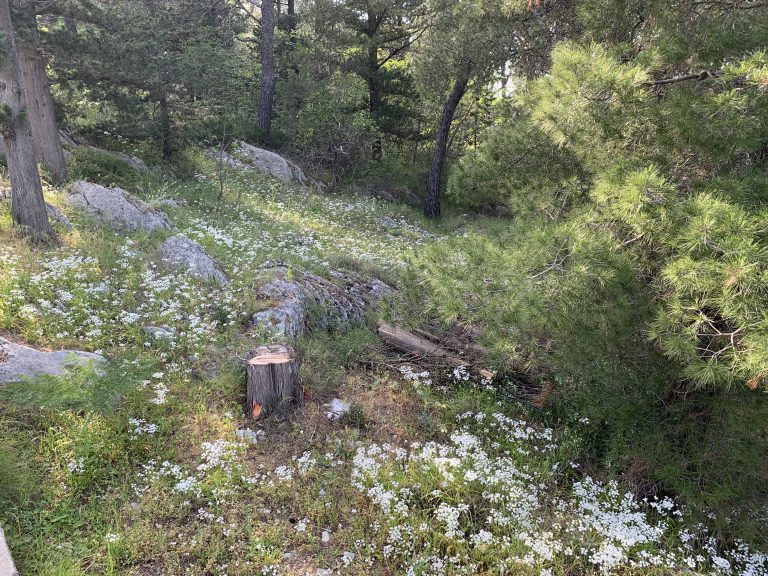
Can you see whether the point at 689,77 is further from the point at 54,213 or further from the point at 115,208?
the point at 54,213

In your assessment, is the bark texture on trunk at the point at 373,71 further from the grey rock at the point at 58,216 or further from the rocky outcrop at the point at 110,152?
the grey rock at the point at 58,216

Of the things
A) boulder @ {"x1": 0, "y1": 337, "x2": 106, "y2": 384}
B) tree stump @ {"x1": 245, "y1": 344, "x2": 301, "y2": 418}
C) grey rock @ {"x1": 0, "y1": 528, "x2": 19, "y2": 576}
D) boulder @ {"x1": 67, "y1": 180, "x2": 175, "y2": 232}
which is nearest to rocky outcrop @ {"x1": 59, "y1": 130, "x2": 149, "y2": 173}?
boulder @ {"x1": 67, "y1": 180, "x2": 175, "y2": 232}

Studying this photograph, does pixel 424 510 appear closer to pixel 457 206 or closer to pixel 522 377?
pixel 522 377

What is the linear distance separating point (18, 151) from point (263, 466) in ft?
18.6

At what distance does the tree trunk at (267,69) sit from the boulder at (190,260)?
11778mm

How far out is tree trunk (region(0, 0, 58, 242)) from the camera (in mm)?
6453

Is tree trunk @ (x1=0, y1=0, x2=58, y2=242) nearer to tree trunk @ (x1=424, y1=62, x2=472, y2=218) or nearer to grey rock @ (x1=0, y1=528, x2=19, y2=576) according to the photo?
grey rock @ (x1=0, y1=528, x2=19, y2=576)

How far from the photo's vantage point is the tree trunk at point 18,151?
6.45 meters

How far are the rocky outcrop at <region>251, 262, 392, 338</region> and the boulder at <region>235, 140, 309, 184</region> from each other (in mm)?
8435

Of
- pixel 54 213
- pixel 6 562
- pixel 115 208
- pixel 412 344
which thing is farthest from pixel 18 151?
pixel 412 344

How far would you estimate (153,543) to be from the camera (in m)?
3.65

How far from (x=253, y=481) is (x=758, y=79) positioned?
197 inches

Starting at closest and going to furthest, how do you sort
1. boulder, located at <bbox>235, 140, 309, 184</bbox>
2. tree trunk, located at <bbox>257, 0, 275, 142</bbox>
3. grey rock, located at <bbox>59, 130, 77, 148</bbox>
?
grey rock, located at <bbox>59, 130, 77, 148</bbox> → boulder, located at <bbox>235, 140, 309, 184</bbox> → tree trunk, located at <bbox>257, 0, 275, 142</bbox>

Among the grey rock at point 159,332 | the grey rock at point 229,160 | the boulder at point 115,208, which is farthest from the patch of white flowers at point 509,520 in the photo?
the grey rock at point 229,160
